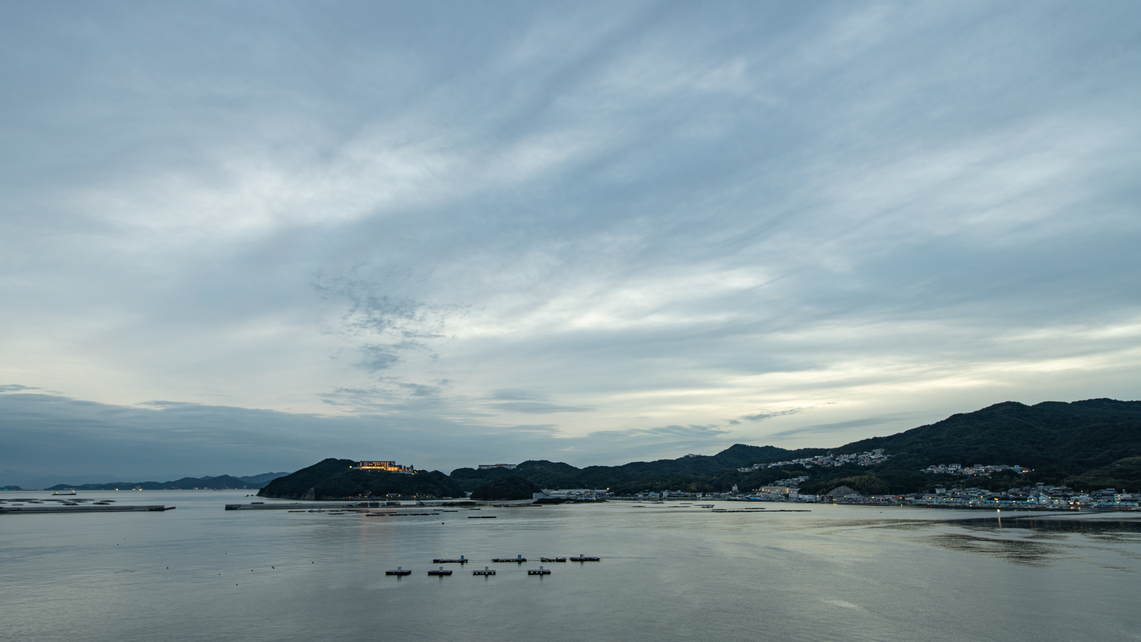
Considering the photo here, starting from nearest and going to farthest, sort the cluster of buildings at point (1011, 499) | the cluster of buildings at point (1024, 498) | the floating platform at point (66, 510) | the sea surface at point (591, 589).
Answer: the sea surface at point (591, 589) → the cluster of buildings at point (1011, 499) → the cluster of buildings at point (1024, 498) → the floating platform at point (66, 510)

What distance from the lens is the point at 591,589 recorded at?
37625mm

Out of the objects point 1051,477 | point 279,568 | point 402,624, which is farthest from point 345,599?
point 1051,477

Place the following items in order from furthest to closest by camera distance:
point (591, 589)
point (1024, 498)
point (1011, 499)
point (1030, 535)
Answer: point (1011, 499) → point (1024, 498) → point (1030, 535) → point (591, 589)

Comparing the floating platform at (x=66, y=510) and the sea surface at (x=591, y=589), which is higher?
the sea surface at (x=591, y=589)

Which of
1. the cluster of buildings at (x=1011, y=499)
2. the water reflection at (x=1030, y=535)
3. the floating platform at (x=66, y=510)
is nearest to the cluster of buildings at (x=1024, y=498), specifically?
the cluster of buildings at (x=1011, y=499)

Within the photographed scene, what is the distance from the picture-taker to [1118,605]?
105 feet

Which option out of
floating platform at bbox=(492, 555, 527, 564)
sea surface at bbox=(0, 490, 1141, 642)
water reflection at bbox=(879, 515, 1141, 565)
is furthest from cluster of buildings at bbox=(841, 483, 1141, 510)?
floating platform at bbox=(492, 555, 527, 564)

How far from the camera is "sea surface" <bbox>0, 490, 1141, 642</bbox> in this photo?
28.3 meters

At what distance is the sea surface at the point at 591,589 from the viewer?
28266 mm

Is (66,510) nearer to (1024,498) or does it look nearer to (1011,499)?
(1011,499)

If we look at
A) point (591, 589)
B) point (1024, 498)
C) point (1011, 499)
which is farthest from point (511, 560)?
point (1011, 499)

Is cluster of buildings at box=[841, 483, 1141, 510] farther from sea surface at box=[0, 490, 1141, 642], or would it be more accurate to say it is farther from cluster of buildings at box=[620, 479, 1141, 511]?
sea surface at box=[0, 490, 1141, 642]

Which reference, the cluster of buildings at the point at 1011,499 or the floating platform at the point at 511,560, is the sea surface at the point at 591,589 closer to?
the floating platform at the point at 511,560

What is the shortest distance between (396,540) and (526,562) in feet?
81.5
